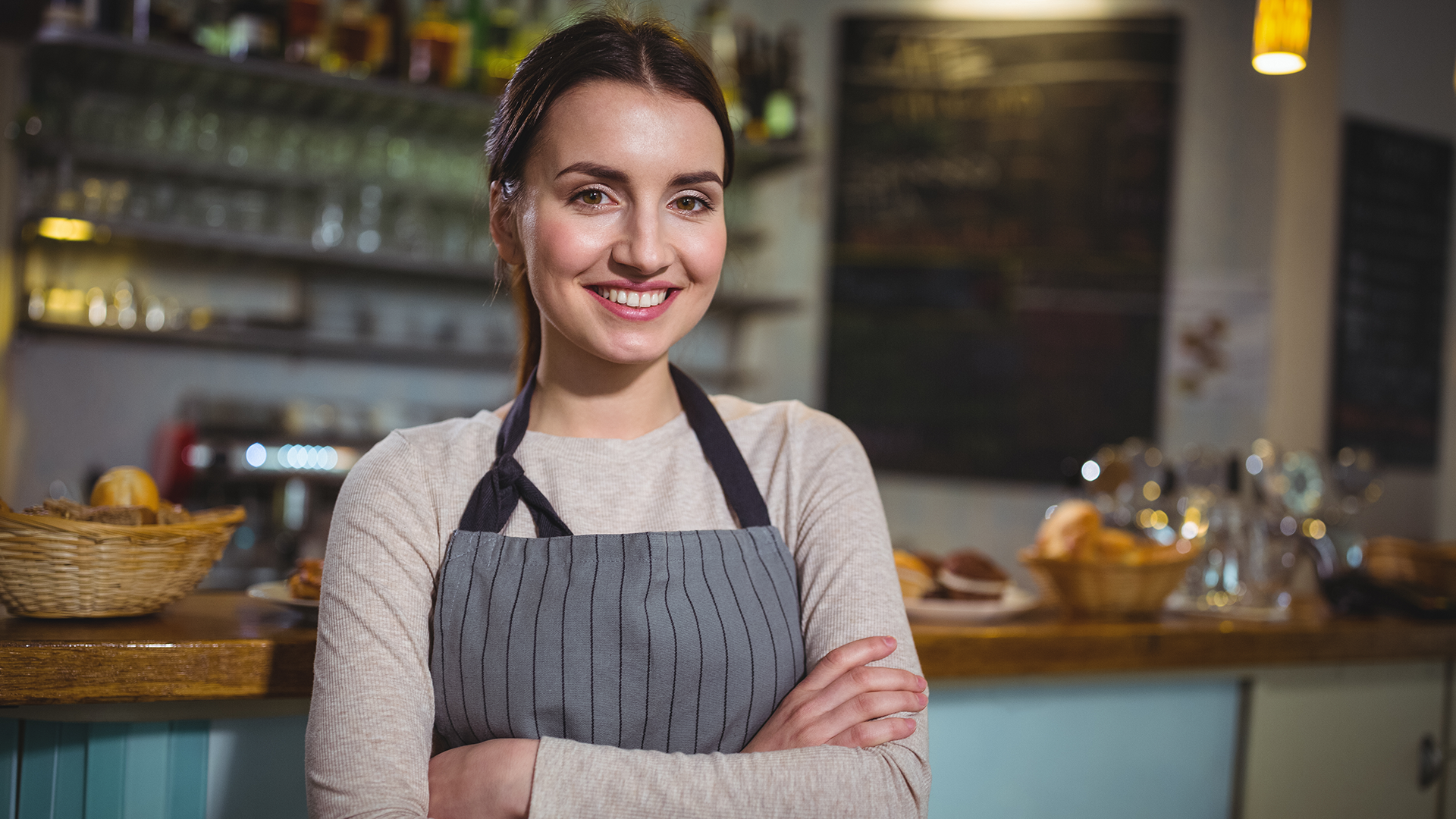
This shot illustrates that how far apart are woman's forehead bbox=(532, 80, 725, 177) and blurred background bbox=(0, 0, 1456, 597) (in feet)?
7.68

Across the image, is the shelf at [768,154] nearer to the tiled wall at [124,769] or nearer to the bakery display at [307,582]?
the bakery display at [307,582]

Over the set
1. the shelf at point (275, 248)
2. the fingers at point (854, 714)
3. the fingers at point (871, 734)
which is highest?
the shelf at point (275, 248)

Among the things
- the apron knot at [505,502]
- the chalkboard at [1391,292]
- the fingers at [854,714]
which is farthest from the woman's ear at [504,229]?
the chalkboard at [1391,292]

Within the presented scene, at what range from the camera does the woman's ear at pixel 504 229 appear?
3.95 feet

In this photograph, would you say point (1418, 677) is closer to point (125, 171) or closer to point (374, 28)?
point (374, 28)

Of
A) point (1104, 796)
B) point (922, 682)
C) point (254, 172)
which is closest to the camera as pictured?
point (922, 682)

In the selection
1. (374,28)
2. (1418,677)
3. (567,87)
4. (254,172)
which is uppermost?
(374,28)

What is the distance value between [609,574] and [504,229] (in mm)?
405

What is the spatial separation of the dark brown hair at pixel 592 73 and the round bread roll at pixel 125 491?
564 mm

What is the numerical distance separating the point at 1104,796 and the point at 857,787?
35.1 inches

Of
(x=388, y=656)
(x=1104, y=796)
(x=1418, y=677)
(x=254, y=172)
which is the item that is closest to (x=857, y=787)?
(x=388, y=656)

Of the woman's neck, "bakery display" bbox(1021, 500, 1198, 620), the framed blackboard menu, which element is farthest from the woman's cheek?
the framed blackboard menu

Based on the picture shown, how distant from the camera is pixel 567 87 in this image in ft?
3.69

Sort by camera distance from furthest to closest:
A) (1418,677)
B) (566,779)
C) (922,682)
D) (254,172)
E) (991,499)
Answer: (991,499)
(254,172)
(1418,677)
(922,682)
(566,779)
